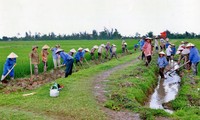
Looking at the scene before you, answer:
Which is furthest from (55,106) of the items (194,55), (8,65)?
(194,55)

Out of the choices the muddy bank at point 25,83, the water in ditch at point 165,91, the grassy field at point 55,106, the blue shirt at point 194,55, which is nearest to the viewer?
the grassy field at point 55,106

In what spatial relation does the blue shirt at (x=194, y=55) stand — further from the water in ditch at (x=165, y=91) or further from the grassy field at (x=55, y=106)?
the grassy field at (x=55, y=106)

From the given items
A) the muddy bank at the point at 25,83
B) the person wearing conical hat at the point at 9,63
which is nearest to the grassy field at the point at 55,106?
the muddy bank at the point at 25,83

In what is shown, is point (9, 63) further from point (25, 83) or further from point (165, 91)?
point (165, 91)

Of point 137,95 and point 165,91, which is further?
point 165,91

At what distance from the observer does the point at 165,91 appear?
40.5ft

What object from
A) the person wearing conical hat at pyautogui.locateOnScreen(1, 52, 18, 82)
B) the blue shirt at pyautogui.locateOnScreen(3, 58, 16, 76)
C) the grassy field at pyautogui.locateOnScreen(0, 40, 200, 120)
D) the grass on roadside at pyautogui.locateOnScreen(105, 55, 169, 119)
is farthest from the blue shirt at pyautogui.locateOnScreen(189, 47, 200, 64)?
the blue shirt at pyautogui.locateOnScreen(3, 58, 16, 76)

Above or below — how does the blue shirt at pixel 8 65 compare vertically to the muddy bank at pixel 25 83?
above

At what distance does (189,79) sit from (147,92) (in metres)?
2.21

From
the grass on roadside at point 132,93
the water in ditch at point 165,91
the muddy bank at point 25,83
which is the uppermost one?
the grass on roadside at point 132,93

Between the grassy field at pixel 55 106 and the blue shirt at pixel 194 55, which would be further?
the blue shirt at pixel 194 55

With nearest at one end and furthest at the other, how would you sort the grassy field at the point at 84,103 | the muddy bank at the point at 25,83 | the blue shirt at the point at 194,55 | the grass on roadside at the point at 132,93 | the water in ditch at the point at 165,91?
the grassy field at the point at 84,103, the grass on roadside at the point at 132,93, the water in ditch at the point at 165,91, the muddy bank at the point at 25,83, the blue shirt at the point at 194,55

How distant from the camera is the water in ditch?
10.2 metres

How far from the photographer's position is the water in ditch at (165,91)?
33.6 ft
